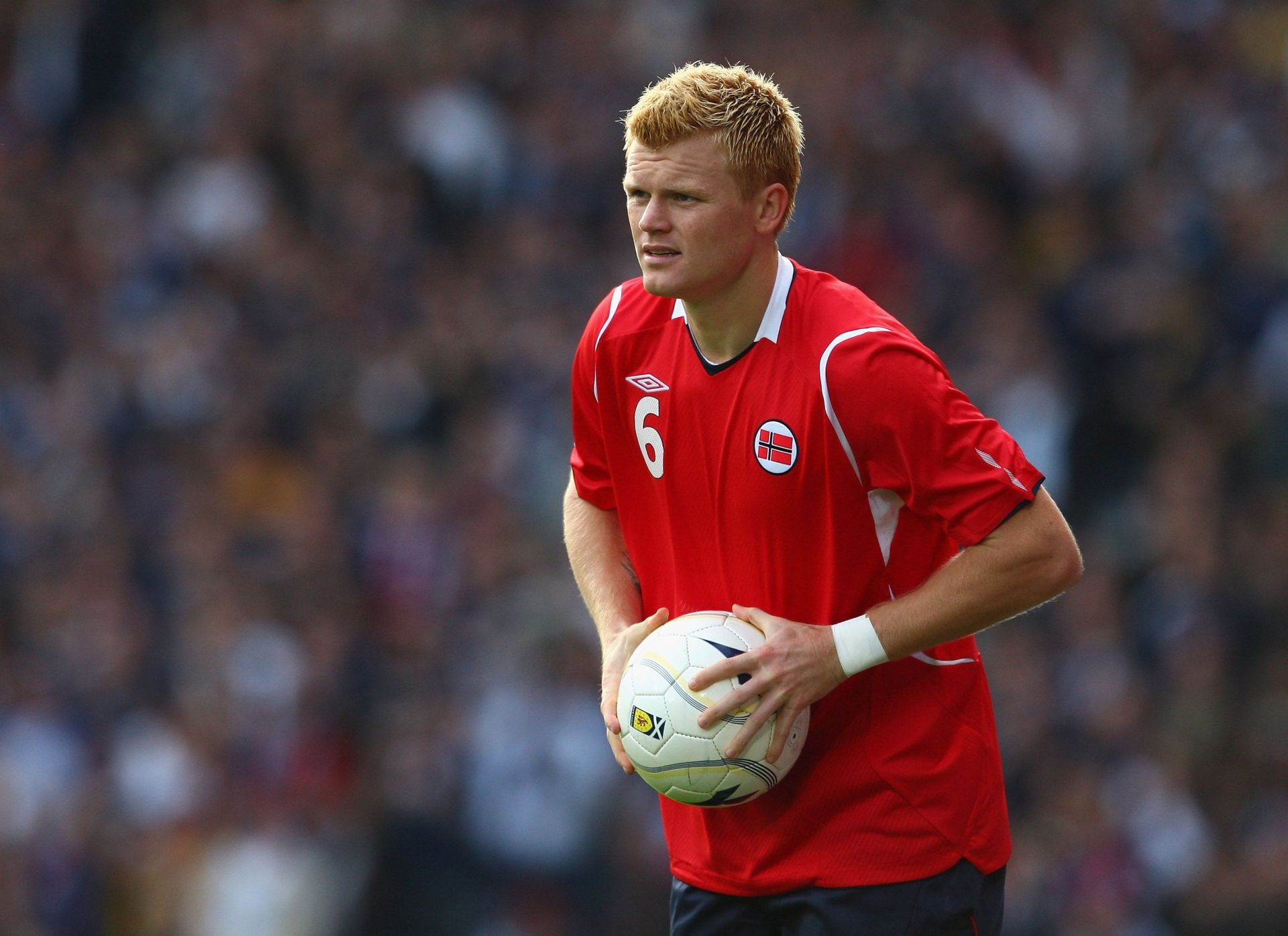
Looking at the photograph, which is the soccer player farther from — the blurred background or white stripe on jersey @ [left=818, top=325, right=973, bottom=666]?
the blurred background

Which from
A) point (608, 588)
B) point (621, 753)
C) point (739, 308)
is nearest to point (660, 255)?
point (739, 308)

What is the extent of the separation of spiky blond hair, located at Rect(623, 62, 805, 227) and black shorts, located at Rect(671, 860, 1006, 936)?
5.00 ft

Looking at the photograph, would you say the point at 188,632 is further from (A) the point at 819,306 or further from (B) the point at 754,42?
(A) the point at 819,306

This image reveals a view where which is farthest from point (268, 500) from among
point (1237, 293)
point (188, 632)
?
point (1237, 293)

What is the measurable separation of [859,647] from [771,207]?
0.97 meters

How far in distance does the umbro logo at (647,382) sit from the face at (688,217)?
0.29m

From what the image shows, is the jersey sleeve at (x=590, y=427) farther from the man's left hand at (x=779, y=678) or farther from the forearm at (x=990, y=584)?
the forearm at (x=990, y=584)

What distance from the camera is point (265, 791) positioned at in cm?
895

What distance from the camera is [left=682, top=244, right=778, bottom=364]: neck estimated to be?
3760mm

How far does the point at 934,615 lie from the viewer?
3.53m

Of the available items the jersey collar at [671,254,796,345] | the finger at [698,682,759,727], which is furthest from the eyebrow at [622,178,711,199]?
the finger at [698,682,759,727]

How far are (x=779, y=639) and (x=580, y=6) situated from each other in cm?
1010

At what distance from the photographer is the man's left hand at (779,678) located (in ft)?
11.6

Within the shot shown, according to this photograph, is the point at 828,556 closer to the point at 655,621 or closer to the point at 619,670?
the point at 655,621
